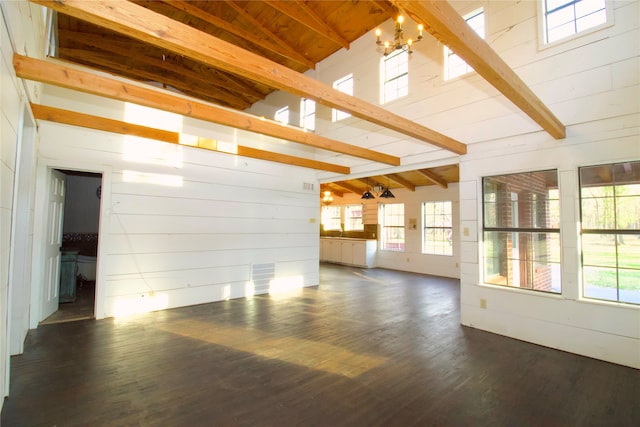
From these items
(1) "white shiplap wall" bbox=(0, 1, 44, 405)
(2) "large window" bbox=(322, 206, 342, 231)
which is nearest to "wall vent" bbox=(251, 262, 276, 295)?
(1) "white shiplap wall" bbox=(0, 1, 44, 405)

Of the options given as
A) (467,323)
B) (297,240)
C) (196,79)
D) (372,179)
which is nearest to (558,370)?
(467,323)

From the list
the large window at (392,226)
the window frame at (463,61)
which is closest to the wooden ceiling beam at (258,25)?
the window frame at (463,61)

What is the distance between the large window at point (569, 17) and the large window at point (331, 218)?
329 inches

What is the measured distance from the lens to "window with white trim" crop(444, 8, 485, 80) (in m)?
4.17

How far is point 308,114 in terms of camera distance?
7367mm

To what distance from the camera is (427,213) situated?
8.80 meters

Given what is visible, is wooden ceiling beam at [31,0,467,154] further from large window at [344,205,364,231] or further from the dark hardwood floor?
large window at [344,205,364,231]

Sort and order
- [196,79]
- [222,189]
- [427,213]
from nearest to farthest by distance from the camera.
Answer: [222,189], [196,79], [427,213]

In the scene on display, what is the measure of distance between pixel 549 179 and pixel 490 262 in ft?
4.10

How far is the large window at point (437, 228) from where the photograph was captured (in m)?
8.28

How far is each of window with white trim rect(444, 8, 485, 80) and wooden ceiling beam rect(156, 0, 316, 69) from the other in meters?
3.54

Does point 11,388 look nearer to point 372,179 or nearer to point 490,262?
point 490,262

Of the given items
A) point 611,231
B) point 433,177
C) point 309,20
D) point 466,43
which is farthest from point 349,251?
point 466,43

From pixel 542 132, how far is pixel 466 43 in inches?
102
